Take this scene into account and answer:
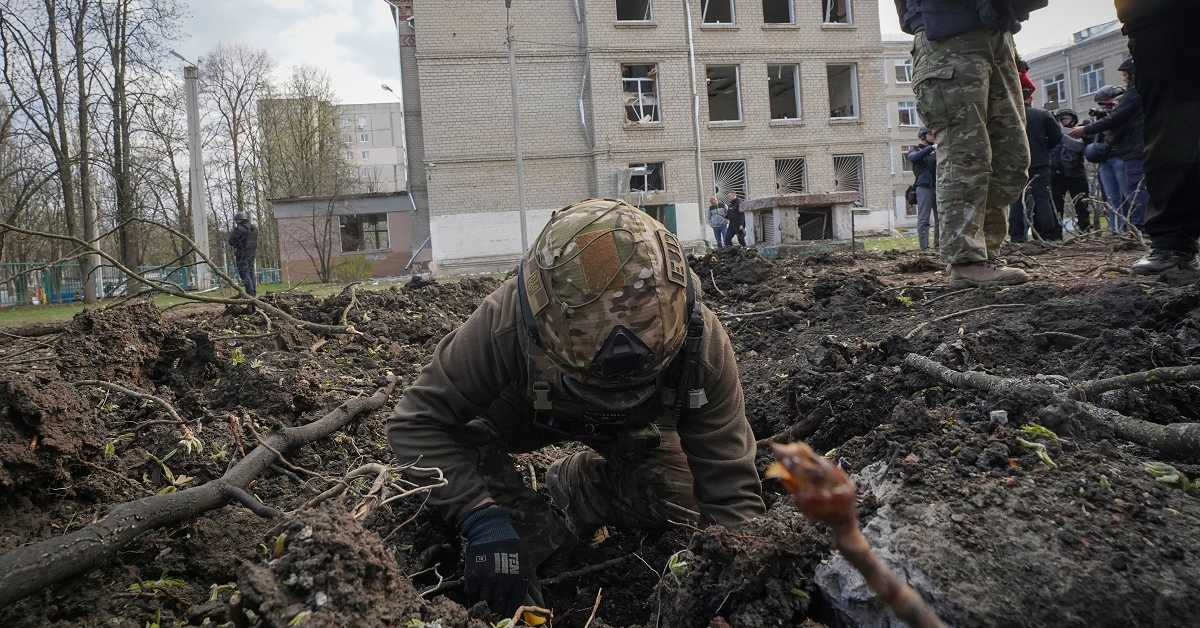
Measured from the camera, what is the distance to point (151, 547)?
1923 mm

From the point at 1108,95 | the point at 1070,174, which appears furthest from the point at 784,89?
the point at 1108,95

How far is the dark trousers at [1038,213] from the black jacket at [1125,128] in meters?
0.65

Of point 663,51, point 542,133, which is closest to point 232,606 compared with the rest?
point 542,133

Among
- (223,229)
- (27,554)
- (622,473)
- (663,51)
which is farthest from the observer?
(223,229)

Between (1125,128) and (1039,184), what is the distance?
964 mm

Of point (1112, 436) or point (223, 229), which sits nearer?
point (1112, 436)

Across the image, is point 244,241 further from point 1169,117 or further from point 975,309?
point 1169,117

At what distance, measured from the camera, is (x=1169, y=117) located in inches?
130

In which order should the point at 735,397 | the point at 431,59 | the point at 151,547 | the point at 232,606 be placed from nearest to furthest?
the point at 232,606 < the point at 151,547 < the point at 735,397 < the point at 431,59

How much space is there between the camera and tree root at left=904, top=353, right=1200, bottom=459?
5.07ft

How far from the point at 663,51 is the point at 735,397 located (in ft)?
76.4

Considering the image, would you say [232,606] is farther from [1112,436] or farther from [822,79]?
[822,79]

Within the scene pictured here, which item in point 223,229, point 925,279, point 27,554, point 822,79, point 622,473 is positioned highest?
point 822,79

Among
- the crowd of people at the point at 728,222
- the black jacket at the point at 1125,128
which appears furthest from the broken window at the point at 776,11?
the black jacket at the point at 1125,128
